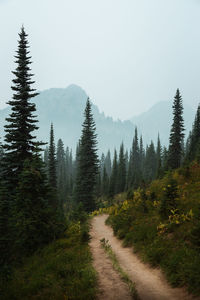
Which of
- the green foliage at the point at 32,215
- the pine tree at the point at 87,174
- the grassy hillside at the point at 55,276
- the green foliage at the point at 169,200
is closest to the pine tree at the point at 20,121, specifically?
the green foliage at the point at 32,215

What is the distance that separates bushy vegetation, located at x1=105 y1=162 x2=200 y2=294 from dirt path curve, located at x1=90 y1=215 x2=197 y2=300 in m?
0.32

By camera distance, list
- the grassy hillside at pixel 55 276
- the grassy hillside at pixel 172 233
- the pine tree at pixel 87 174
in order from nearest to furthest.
→ 1. the grassy hillside at pixel 55 276
2. the grassy hillside at pixel 172 233
3. the pine tree at pixel 87 174

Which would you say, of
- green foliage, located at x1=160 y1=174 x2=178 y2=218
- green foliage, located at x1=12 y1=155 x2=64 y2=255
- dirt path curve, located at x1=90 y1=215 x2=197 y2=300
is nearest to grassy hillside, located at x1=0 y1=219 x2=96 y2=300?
dirt path curve, located at x1=90 y1=215 x2=197 y2=300

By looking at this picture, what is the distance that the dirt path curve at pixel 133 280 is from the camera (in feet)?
18.7

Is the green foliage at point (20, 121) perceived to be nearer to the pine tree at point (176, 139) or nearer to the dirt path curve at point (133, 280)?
the dirt path curve at point (133, 280)

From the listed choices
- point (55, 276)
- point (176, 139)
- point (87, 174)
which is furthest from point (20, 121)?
point (176, 139)

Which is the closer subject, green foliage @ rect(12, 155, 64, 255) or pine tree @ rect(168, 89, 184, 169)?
green foliage @ rect(12, 155, 64, 255)

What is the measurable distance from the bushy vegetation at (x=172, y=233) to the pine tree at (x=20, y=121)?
30.1ft

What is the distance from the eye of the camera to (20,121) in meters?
15.9

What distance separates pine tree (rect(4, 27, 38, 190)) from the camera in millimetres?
15244

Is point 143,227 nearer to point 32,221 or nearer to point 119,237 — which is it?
point 119,237

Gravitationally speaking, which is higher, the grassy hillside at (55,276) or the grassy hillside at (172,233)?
the grassy hillside at (172,233)

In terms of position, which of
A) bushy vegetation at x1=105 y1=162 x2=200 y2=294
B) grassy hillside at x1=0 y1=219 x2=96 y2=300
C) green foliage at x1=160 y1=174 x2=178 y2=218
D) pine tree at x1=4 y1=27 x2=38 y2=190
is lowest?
grassy hillside at x1=0 y1=219 x2=96 y2=300

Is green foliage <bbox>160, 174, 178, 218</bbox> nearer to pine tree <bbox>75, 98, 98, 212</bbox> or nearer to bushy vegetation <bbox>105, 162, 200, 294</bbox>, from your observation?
bushy vegetation <bbox>105, 162, 200, 294</bbox>
